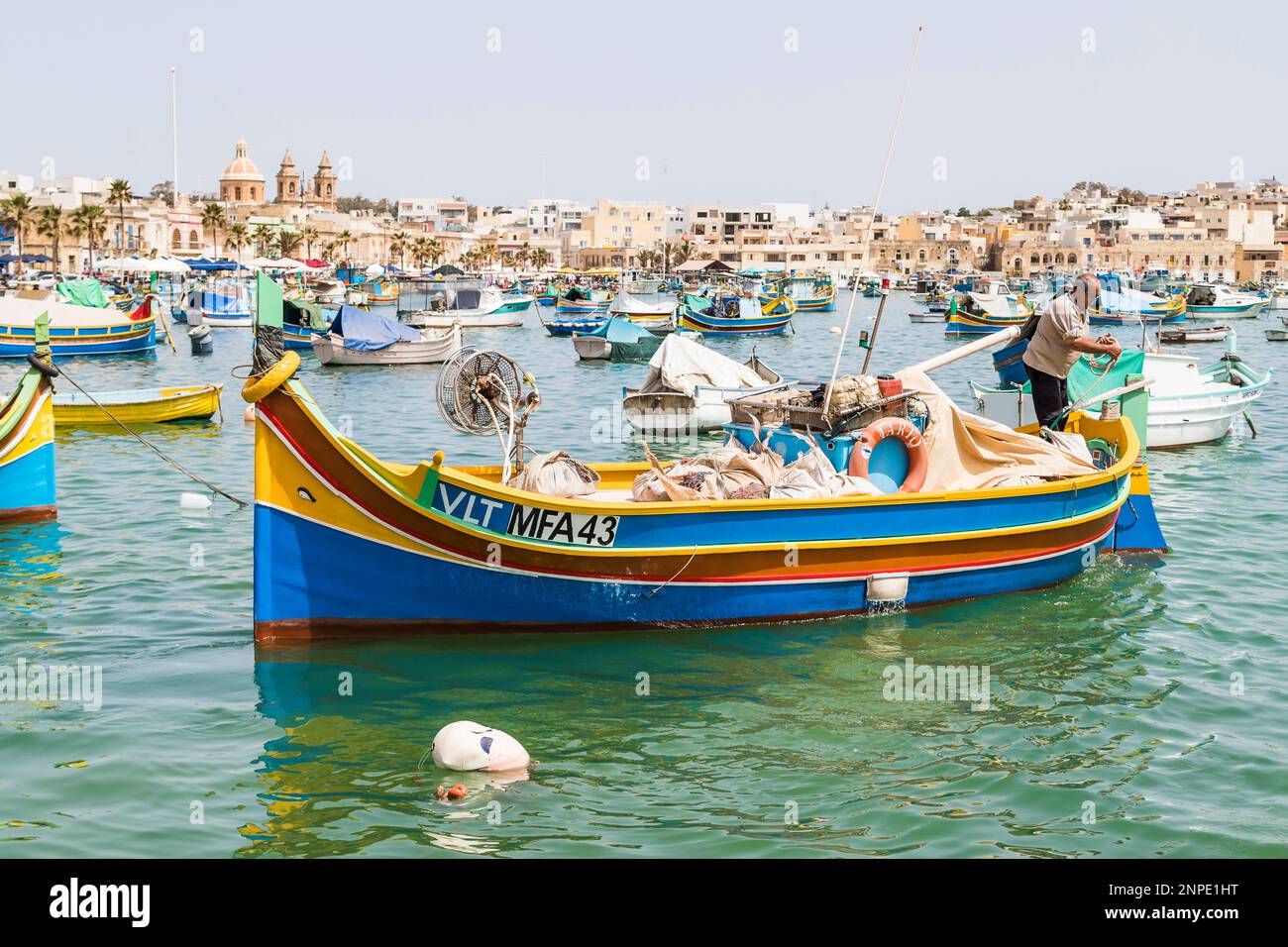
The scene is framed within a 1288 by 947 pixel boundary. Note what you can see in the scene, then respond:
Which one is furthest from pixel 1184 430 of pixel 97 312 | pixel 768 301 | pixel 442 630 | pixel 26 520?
pixel 768 301

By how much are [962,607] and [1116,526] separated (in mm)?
3236

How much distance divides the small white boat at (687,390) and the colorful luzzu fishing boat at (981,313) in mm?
34225

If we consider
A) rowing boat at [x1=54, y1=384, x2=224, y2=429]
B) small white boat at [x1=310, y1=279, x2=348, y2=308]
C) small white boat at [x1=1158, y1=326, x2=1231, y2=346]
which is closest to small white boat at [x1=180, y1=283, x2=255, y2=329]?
small white boat at [x1=310, y1=279, x2=348, y2=308]

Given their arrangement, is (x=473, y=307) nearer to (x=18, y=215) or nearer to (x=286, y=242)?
(x=18, y=215)

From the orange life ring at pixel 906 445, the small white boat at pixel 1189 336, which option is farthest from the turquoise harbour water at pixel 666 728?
the small white boat at pixel 1189 336

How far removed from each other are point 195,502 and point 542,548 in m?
7.92

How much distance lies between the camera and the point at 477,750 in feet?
28.2

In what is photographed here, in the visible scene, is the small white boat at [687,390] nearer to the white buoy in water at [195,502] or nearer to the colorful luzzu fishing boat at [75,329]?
the white buoy in water at [195,502]

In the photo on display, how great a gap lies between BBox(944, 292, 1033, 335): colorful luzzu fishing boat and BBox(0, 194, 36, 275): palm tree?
64748 millimetres

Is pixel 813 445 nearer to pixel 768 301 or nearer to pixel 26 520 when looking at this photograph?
pixel 26 520

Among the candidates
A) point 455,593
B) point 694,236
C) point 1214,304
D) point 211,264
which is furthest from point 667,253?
point 455,593

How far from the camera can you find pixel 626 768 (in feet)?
28.9
